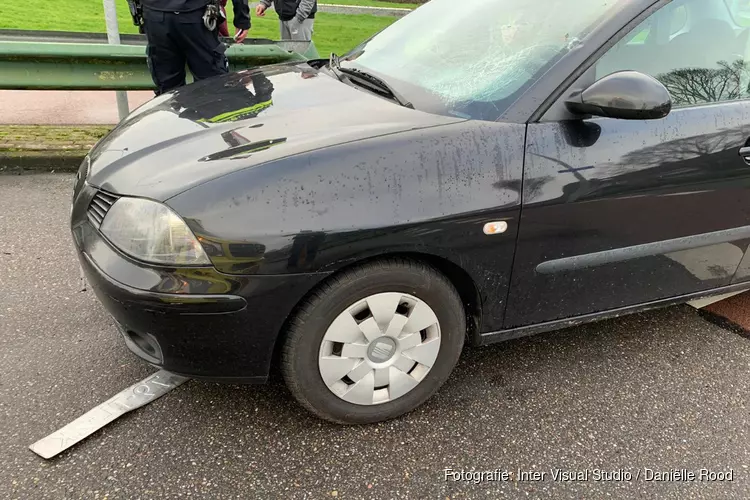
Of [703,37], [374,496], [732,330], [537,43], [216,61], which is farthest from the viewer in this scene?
[216,61]

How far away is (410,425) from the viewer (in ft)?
6.97

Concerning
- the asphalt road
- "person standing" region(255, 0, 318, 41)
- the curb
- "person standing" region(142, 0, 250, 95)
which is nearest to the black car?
the asphalt road

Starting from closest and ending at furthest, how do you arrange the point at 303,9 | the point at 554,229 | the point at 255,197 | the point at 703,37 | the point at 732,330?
1. the point at 255,197
2. the point at 554,229
3. the point at 703,37
4. the point at 732,330
5. the point at 303,9

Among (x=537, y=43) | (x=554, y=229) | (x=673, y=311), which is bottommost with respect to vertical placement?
(x=673, y=311)

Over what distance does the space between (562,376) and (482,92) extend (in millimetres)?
1240

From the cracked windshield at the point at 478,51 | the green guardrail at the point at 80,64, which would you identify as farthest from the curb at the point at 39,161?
the cracked windshield at the point at 478,51

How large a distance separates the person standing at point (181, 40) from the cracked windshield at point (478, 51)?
1683mm

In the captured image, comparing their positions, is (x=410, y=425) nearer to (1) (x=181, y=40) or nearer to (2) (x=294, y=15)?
(1) (x=181, y=40)

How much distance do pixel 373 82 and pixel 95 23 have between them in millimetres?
14819

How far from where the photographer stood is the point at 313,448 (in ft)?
6.56

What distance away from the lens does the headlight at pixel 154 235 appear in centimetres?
167

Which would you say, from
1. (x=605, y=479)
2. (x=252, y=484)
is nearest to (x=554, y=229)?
(x=605, y=479)

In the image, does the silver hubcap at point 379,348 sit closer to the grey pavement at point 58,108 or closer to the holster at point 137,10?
the holster at point 137,10

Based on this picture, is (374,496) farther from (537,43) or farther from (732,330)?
(732,330)
